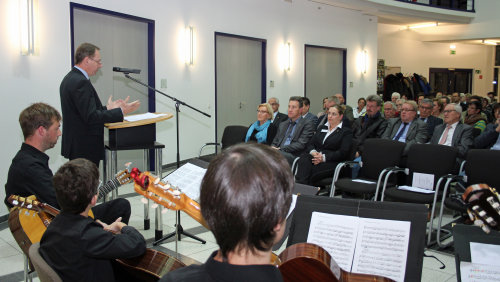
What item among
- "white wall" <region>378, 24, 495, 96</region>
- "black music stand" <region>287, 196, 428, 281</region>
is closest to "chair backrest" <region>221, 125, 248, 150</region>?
"black music stand" <region>287, 196, 428, 281</region>

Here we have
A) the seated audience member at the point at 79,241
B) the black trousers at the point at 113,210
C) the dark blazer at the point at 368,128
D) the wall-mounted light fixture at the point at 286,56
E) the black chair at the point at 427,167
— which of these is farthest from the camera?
the wall-mounted light fixture at the point at 286,56

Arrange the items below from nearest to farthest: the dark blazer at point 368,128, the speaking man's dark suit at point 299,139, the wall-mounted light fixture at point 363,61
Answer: the speaking man's dark suit at point 299,139, the dark blazer at point 368,128, the wall-mounted light fixture at point 363,61

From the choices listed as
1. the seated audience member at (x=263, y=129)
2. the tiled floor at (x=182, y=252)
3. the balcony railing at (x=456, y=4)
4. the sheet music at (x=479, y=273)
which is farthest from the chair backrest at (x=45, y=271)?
the balcony railing at (x=456, y=4)

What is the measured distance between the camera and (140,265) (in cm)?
192

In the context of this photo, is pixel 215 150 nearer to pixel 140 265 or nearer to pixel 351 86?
pixel 351 86

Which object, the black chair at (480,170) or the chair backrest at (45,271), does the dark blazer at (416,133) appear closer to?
the black chair at (480,170)

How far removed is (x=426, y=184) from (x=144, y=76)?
4.62 m

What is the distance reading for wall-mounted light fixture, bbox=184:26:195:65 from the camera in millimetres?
7453

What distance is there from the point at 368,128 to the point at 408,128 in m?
0.61

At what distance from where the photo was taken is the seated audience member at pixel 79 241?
1.93m

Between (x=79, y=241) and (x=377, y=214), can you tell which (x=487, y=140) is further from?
(x=79, y=241)

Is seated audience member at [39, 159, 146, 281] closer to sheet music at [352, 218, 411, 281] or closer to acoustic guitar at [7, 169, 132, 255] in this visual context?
acoustic guitar at [7, 169, 132, 255]

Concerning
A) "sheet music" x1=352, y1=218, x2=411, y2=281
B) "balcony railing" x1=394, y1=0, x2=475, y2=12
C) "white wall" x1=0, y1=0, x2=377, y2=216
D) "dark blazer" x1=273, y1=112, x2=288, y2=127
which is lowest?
"sheet music" x1=352, y1=218, x2=411, y2=281

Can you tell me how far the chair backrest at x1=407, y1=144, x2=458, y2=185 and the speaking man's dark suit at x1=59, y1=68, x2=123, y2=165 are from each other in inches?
116
